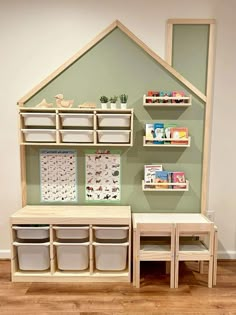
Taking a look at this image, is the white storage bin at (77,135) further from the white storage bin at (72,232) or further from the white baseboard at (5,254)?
the white baseboard at (5,254)

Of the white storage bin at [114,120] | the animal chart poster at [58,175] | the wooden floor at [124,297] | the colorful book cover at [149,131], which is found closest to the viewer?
the wooden floor at [124,297]

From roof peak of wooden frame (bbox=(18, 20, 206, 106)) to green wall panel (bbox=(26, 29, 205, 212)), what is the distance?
33 millimetres

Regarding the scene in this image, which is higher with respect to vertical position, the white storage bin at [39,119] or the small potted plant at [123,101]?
the small potted plant at [123,101]

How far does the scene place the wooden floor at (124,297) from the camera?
6.84 ft

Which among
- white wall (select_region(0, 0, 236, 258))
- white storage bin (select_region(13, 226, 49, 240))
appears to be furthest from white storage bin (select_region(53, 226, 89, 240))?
white wall (select_region(0, 0, 236, 258))

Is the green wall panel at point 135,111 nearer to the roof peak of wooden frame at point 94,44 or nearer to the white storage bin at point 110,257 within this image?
the roof peak of wooden frame at point 94,44

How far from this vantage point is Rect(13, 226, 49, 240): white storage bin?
243 centimetres

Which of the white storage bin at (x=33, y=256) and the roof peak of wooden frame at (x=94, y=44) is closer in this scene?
the white storage bin at (x=33, y=256)

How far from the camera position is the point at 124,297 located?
2.25 metres

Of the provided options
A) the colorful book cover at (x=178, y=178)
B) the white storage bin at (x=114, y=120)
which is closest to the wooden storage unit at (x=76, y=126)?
the white storage bin at (x=114, y=120)

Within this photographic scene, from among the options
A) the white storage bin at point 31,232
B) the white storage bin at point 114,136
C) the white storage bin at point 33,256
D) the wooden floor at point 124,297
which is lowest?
the wooden floor at point 124,297

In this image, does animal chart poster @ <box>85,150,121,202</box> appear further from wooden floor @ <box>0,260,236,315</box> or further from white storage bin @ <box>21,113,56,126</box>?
wooden floor @ <box>0,260,236,315</box>

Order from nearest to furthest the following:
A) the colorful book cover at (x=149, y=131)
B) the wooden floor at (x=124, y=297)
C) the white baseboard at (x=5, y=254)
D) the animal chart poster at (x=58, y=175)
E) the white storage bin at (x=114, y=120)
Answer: the wooden floor at (x=124, y=297), the white storage bin at (x=114, y=120), the colorful book cover at (x=149, y=131), the animal chart poster at (x=58, y=175), the white baseboard at (x=5, y=254)

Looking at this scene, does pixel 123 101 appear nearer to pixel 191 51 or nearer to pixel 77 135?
pixel 77 135
